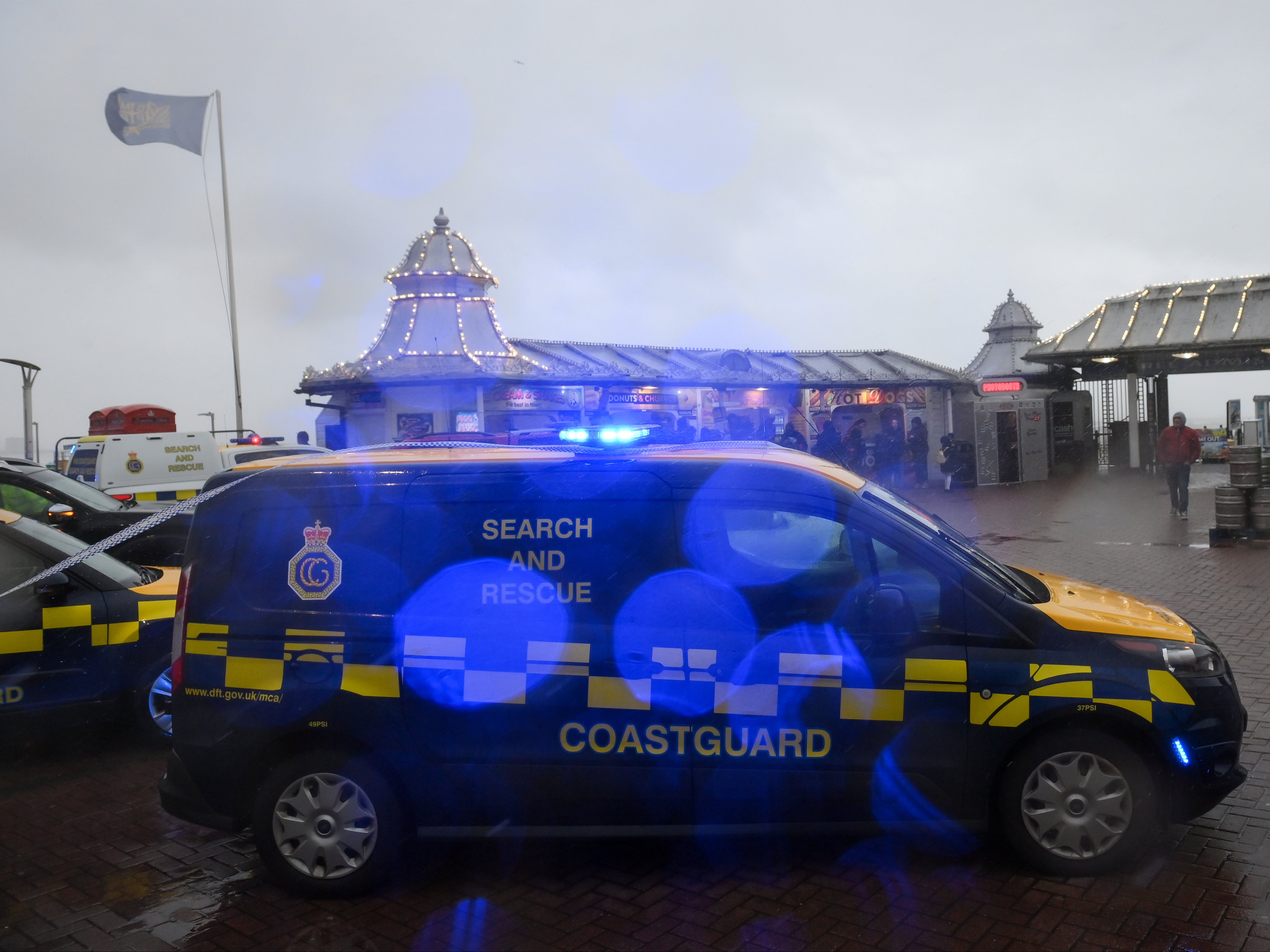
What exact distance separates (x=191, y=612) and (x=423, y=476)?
1.17 m

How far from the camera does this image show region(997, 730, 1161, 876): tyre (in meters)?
3.77

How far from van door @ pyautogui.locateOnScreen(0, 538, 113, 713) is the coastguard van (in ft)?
6.70

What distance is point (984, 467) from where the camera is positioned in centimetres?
2683

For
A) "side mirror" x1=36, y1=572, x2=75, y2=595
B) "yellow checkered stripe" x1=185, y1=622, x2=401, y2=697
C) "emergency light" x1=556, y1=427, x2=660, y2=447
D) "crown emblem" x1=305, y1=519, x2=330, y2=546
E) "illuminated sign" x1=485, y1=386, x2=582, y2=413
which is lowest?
"yellow checkered stripe" x1=185, y1=622, x2=401, y2=697

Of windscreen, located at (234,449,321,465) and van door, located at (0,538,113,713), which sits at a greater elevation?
windscreen, located at (234,449,321,465)

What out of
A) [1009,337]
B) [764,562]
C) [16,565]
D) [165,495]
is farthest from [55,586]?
[1009,337]

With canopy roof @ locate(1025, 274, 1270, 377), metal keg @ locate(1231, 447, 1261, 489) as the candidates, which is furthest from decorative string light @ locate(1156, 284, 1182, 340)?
metal keg @ locate(1231, 447, 1261, 489)

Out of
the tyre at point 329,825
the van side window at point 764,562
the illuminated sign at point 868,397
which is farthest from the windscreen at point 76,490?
the illuminated sign at point 868,397

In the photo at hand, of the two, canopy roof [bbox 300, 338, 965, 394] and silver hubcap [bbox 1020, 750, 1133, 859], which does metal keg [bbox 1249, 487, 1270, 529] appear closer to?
silver hubcap [bbox 1020, 750, 1133, 859]

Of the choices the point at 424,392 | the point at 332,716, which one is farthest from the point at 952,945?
the point at 424,392

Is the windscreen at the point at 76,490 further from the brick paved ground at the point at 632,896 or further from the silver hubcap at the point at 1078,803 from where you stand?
the silver hubcap at the point at 1078,803

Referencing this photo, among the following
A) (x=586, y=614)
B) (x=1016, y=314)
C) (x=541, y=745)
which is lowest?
(x=541, y=745)

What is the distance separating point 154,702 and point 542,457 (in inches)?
132

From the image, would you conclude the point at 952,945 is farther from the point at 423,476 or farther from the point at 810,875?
the point at 423,476
